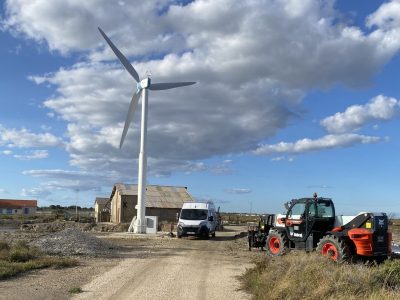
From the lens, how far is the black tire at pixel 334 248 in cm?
1730

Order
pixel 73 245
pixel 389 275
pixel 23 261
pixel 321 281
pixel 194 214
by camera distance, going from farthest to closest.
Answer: pixel 194 214, pixel 73 245, pixel 23 261, pixel 389 275, pixel 321 281

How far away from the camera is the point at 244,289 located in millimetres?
12969

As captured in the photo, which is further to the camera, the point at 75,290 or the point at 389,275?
the point at 75,290

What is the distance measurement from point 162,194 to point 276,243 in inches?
1448

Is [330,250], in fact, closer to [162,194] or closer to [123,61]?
[123,61]

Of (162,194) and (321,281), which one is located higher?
(162,194)

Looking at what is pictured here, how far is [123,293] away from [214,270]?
540 cm

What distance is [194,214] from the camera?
36.0 metres

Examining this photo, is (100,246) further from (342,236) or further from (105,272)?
(342,236)

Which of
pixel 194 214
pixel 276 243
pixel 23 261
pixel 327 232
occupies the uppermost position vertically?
pixel 194 214

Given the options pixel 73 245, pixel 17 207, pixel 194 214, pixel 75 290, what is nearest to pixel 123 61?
pixel 194 214

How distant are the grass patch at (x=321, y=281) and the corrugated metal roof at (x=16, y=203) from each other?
420 feet

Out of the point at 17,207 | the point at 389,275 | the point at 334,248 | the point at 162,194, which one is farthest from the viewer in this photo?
the point at 17,207

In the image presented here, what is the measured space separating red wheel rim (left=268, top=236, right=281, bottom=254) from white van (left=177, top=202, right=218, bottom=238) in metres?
13.8
